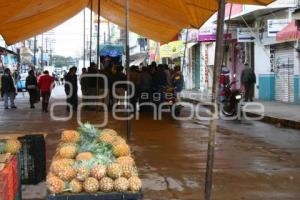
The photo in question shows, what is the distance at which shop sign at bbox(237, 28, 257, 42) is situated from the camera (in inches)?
1124

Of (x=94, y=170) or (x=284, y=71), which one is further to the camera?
(x=284, y=71)

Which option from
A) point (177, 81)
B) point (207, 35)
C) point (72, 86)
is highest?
point (207, 35)

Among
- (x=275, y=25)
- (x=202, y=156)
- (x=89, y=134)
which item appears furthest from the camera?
(x=275, y=25)

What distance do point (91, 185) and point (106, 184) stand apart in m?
0.12

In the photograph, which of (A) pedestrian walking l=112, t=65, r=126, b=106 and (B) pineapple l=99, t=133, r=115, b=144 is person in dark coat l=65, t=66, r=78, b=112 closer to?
(A) pedestrian walking l=112, t=65, r=126, b=106

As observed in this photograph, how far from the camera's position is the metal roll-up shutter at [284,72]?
83.5 ft

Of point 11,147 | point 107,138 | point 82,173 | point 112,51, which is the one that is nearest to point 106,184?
point 82,173

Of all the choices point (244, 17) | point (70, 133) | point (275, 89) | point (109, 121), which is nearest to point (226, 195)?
point (70, 133)

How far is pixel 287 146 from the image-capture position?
507 inches

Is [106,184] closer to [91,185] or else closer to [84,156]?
[91,185]

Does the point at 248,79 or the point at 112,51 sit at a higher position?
the point at 112,51

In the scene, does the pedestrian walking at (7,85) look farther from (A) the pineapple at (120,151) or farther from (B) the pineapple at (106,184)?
(B) the pineapple at (106,184)

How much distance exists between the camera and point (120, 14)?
24188mm

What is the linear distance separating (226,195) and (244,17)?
74.2 ft
